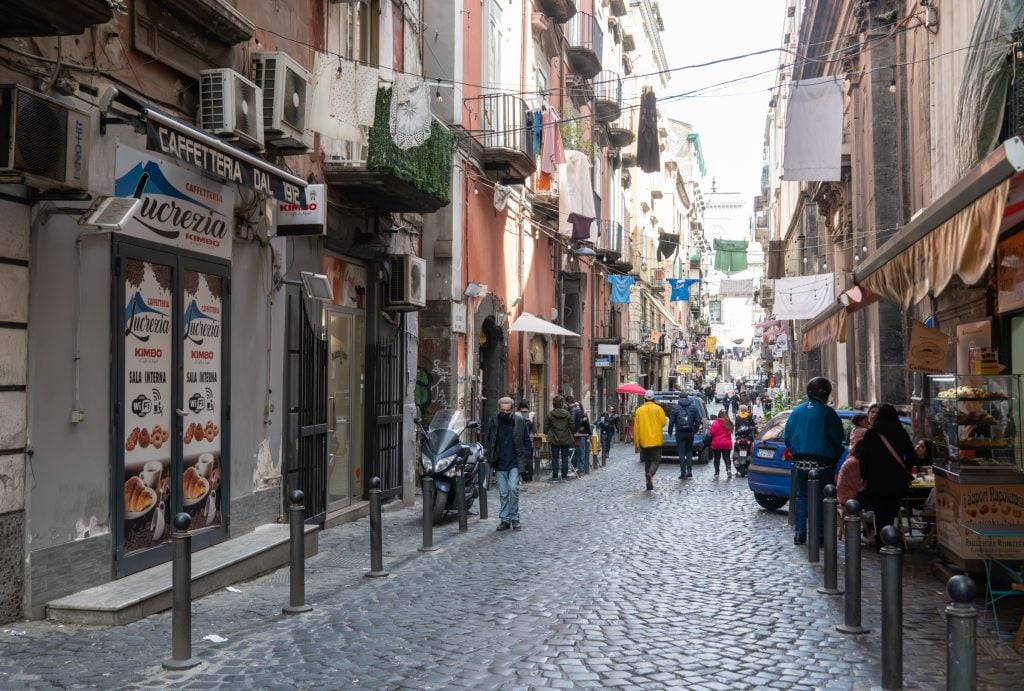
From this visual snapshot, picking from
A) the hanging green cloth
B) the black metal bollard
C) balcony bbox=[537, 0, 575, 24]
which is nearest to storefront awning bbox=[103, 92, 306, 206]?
the black metal bollard

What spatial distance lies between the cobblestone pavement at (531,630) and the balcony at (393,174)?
184 inches

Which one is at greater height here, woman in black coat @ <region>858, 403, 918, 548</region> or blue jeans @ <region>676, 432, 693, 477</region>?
woman in black coat @ <region>858, 403, 918, 548</region>

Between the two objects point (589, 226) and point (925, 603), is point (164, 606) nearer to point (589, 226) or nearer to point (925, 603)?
point (925, 603)

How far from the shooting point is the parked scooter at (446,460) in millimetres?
12906

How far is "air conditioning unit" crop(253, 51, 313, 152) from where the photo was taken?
34.2ft

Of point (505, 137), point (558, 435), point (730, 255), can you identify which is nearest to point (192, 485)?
point (558, 435)

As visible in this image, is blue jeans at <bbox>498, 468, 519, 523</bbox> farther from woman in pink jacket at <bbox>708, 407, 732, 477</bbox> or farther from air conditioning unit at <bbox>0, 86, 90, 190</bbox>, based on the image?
woman in pink jacket at <bbox>708, 407, 732, 477</bbox>

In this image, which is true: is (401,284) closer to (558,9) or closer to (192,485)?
(192,485)

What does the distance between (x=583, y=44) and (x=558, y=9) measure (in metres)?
4.92

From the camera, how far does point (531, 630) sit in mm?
7148

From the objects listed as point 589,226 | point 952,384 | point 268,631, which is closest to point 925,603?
point 952,384

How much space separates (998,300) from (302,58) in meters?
8.63

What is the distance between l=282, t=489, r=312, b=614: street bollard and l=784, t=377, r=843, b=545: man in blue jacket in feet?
19.4

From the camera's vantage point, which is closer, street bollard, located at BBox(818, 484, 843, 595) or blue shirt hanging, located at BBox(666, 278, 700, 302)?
street bollard, located at BBox(818, 484, 843, 595)
